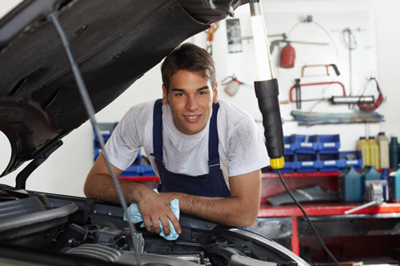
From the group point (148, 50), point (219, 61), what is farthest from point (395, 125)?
point (148, 50)

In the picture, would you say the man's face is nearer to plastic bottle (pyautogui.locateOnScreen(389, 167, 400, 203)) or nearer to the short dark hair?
the short dark hair

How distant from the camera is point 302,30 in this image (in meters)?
3.71

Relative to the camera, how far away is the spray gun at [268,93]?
87cm

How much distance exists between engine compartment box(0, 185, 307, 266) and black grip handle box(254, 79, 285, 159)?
25 cm

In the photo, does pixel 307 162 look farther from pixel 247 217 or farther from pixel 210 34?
pixel 247 217

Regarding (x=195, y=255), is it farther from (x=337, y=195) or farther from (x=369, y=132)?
(x=369, y=132)

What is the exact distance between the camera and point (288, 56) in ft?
11.8

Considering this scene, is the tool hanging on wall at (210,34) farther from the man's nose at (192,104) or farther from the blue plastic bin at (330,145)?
the man's nose at (192,104)

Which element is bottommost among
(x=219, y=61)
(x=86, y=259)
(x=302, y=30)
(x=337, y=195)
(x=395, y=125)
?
(x=337, y=195)

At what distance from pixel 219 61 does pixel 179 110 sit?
2.14 meters

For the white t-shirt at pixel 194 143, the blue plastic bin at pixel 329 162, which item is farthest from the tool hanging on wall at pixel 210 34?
the white t-shirt at pixel 194 143

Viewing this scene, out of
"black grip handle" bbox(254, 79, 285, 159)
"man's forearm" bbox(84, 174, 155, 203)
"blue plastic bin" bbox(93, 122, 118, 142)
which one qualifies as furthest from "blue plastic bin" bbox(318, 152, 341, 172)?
"black grip handle" bbox(254, 79, 285, 159)

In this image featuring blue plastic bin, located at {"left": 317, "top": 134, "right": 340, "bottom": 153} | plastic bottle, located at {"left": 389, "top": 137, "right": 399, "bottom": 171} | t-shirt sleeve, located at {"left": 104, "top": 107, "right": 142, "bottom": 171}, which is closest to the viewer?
t-shirt sleeve, located at {"left": 104, "top": 107, "right": 142, "bottom": 171}

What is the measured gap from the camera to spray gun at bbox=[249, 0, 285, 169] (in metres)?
0.87
